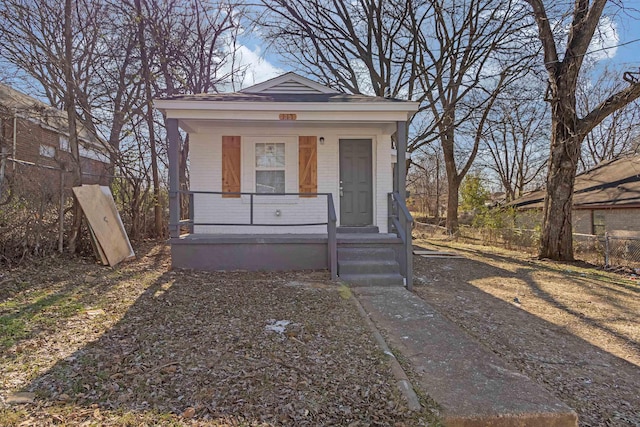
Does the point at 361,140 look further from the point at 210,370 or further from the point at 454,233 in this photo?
the point at 454,233

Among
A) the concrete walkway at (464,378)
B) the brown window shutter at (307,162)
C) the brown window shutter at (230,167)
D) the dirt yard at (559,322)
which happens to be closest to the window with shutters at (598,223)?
the dirt yard at (559,322)

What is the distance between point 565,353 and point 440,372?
1861mm

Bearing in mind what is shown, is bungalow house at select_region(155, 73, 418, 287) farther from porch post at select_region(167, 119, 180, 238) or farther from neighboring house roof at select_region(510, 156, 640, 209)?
neighboring house roof at select_region(510, 156, 640, 209)

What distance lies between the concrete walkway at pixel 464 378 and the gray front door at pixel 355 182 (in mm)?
3734

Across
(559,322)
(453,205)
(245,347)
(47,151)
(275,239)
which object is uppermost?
(47,151)

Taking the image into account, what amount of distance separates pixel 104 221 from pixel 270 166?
11.6 ft

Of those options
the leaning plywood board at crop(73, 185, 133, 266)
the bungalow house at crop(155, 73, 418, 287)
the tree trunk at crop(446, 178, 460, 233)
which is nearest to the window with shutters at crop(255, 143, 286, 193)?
the bungalow house at crop(155, 73, 418, 287)

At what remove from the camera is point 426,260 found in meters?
9.51

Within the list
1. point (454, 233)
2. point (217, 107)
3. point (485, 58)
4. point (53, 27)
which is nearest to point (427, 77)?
point (485, 58)

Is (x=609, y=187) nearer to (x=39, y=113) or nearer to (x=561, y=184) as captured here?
(x=561, y=184)

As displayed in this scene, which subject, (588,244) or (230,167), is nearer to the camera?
(230,167)

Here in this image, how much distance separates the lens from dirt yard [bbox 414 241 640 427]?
313cm

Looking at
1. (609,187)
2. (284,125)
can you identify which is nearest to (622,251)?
(609,187)

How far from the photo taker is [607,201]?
45.5ft
